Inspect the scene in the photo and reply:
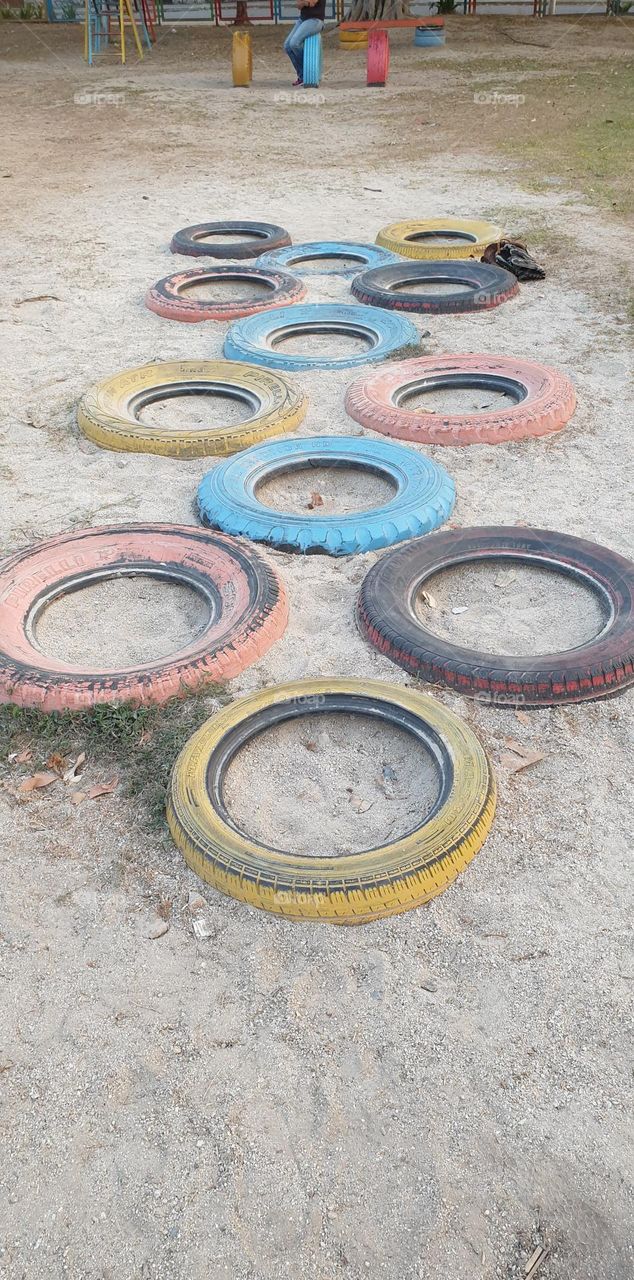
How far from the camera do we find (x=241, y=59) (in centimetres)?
1510

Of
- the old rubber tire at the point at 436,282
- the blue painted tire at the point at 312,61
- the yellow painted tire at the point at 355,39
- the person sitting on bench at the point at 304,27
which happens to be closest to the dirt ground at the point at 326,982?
the old rubber tire at the point at 436,282

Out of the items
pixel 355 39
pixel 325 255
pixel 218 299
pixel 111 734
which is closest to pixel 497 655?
pixel 111 734

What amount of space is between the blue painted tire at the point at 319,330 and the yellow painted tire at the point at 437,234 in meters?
1.23

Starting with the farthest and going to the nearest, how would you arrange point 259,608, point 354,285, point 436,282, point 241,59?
point 241,59 → point 436,282 → point 354,285 → point 259,608

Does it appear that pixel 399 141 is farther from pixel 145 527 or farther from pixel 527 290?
pixel 145 527

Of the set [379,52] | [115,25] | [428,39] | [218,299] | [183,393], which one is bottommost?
[183,393]

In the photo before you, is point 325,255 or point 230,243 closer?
point 325,255

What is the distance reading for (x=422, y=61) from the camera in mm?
16891

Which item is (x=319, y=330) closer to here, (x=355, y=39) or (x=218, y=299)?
(x=218, y=299)

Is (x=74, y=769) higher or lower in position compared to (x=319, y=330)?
lower

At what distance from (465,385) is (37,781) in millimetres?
3695

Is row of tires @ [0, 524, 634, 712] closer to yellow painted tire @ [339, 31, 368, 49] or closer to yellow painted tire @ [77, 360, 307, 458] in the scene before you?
yellow painted tire @ [77, 360, 307, 458]

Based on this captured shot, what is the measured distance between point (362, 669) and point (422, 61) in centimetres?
1684

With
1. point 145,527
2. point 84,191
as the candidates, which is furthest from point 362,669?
point 84,191
